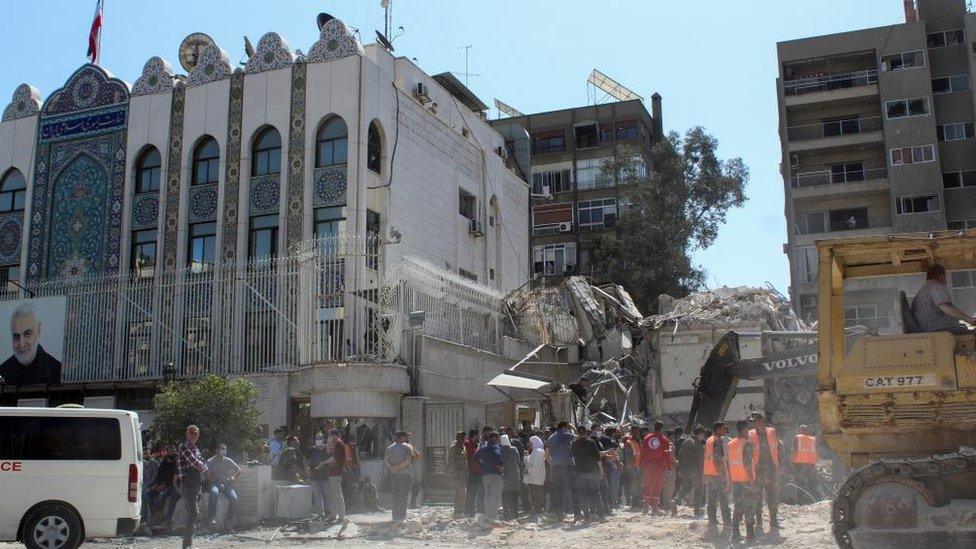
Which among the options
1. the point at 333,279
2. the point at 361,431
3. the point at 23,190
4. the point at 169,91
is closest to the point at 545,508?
the point at 361,431

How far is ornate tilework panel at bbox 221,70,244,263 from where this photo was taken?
2727cm

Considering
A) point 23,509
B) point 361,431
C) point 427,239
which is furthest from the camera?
point 427,239

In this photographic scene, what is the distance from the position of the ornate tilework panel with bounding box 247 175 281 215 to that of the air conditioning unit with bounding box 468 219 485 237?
7825mm

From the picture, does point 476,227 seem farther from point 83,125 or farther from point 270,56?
point 83,125

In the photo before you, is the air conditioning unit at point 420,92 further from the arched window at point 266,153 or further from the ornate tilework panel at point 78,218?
the ornate tilework panel at point 78,218

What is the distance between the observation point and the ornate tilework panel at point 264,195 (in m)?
27.0

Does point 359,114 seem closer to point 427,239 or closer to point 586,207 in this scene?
point 427,239

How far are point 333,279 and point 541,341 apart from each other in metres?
9.47

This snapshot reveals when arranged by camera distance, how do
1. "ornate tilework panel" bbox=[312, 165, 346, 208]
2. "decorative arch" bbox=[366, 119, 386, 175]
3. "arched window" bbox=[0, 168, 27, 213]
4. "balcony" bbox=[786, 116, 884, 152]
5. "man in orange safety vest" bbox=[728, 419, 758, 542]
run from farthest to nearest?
"balcony" bbox=[786, 116, 884, 152] < "arched window" bbox=[0, 168, 27, 213] < "decorative arch" bbox=[366, 119, 386, 175] < "ornate tilework panel" bbox=[312, 165, 346, 208] < "man in orange safety vest" bbox=[728, 419, 758, 542]

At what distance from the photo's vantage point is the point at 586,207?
56.2 metres

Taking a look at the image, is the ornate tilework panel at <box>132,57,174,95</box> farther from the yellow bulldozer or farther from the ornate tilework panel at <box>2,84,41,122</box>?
the yellow bulldozer

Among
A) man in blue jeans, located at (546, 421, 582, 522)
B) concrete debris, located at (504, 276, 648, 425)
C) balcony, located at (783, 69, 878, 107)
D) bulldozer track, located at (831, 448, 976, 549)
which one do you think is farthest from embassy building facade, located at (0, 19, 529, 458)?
balcony, located at (783, 69, 878, 107)

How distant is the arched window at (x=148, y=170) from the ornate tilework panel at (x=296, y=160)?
479 centimetres

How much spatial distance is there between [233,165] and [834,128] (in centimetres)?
3162
